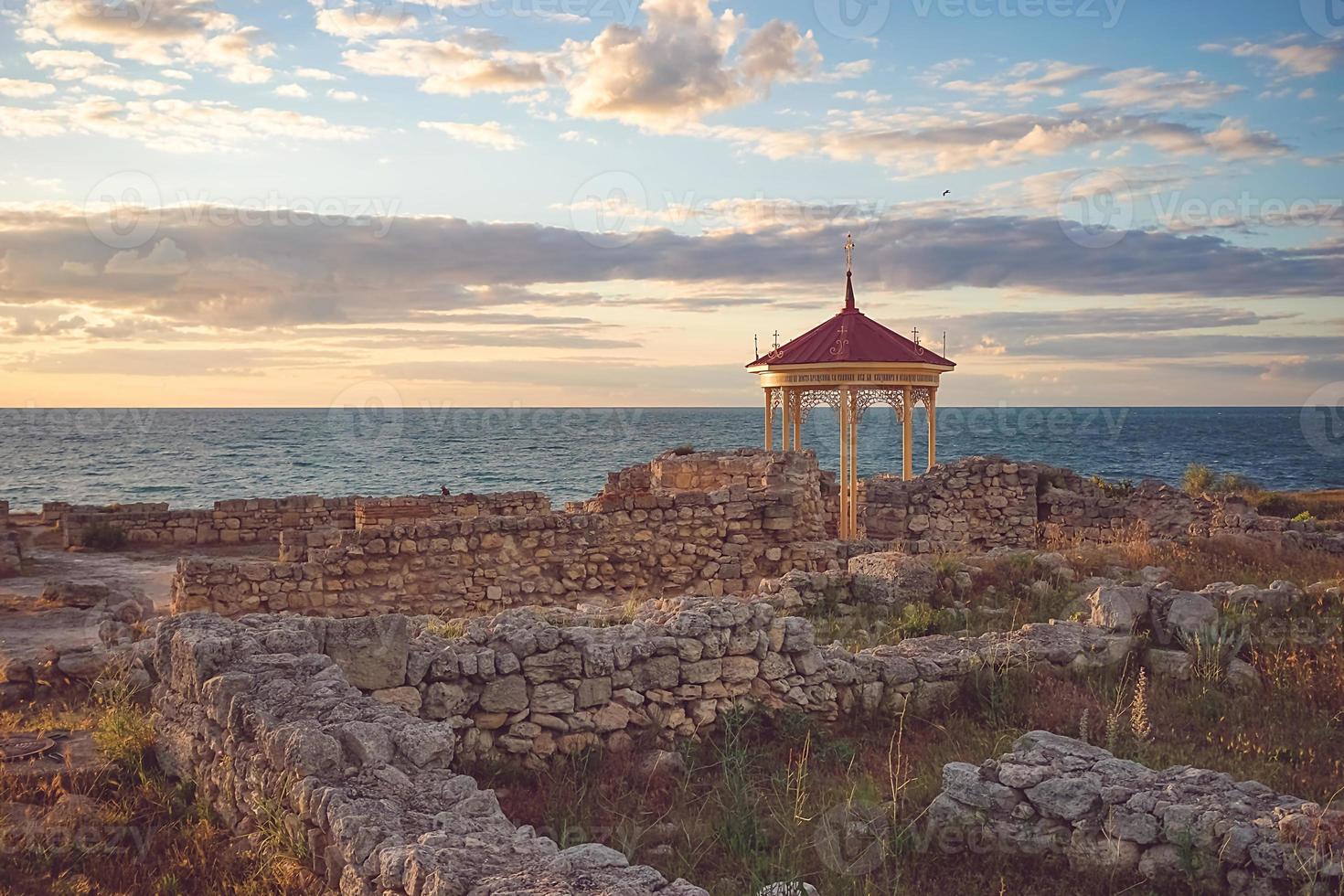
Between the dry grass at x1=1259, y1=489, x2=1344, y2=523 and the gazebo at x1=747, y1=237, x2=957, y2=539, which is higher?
the gazebo at x1=747, y1=237, x2=957, y2=539

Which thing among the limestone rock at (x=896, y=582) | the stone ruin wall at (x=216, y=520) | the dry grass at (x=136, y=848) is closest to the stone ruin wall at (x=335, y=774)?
the dry grass at (x=136, y=848)

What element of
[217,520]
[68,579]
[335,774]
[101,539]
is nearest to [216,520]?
[217,520]

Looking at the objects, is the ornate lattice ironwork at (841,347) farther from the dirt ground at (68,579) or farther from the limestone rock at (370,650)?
the limestone rock at (370,650)

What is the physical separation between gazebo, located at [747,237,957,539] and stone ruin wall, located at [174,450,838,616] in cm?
439

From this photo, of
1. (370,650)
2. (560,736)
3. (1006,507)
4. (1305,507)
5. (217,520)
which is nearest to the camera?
(370,650)

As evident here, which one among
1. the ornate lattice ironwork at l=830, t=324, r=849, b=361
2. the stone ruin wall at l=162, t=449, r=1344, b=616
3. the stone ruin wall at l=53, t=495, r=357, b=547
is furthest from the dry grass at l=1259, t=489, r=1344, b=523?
the stone ruin wall at l=53, t=495, r=357, b=547

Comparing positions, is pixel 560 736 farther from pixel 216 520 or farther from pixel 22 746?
pixel 216 520

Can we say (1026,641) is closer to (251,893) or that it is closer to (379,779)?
(379,779)

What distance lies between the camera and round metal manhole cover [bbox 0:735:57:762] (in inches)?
238

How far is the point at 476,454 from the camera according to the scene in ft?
280

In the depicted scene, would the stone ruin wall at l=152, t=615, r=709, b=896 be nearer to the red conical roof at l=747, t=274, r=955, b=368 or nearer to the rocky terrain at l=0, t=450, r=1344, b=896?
the rocky terrain at l=0, t=450, r=1344, b=896

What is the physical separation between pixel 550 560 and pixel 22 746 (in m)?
7.31

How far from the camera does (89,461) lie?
73.0 m

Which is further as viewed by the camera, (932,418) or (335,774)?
(932,418)
